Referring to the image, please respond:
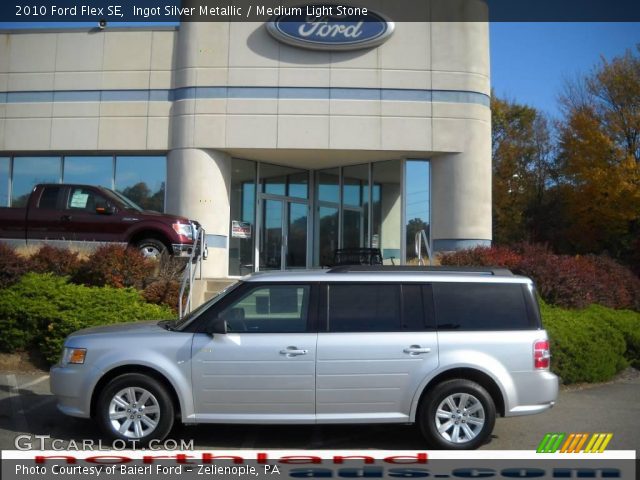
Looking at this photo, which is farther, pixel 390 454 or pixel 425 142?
pixel 425 142

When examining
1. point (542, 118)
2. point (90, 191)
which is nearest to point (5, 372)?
point (90, 191)

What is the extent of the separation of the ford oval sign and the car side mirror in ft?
38.6

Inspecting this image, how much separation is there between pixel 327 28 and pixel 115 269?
8965mm

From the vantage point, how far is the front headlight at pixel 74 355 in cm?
603

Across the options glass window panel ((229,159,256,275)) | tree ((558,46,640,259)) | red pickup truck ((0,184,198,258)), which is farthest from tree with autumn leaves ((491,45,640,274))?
red pickup truck ((0,184,198,258))

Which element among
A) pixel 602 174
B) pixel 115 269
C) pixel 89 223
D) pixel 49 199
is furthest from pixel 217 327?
pixel 602 174

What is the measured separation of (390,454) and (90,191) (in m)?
9.18

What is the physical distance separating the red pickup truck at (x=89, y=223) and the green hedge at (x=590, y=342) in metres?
6.81

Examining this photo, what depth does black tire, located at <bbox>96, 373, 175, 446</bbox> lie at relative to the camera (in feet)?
19.3

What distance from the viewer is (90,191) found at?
41.6 feet

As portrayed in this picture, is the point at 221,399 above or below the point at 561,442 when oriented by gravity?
above

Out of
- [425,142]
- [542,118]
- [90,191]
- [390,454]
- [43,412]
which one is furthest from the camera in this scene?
[542,118]

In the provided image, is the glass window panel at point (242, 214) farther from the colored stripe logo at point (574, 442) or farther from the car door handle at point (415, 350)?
the colored stripe logo at point (574, 442)

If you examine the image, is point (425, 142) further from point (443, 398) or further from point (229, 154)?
point (443, 398)
